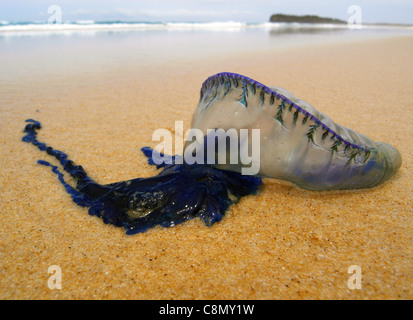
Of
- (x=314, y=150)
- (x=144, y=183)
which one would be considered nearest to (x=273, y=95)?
(x=314, y=150)

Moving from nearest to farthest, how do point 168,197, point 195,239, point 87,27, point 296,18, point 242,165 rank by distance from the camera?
1. point 195,239
2. point 168,197
3. point 242,165
4. point 87,27
5. point 296,18

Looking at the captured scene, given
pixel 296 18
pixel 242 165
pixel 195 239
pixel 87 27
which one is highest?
pixel 296 18

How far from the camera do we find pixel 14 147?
290 cm

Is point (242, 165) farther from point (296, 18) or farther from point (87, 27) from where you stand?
point (296, 18)

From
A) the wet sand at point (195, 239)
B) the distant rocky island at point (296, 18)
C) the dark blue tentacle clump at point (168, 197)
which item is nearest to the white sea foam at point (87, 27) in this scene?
the wet sand at point (195, 239)

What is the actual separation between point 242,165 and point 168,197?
55cm

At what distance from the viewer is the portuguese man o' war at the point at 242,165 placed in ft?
5.99

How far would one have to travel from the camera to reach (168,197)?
187 cm

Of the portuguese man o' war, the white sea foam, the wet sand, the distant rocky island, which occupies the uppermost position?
the distant rocky island

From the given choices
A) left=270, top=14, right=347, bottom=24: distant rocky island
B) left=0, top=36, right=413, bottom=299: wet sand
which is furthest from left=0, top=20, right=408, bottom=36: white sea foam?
left=270, top=14, right=347, bottom=24: distant rocky island

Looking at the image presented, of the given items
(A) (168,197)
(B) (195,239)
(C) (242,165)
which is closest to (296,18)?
(C) (242,165)

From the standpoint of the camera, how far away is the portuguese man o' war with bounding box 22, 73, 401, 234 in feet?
5.99

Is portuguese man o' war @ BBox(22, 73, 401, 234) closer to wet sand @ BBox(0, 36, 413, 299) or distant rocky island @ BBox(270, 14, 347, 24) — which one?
wet sand @ BBox(0, 36, 413, 299)

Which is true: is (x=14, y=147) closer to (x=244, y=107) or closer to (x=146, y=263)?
(x=146, y=263)
